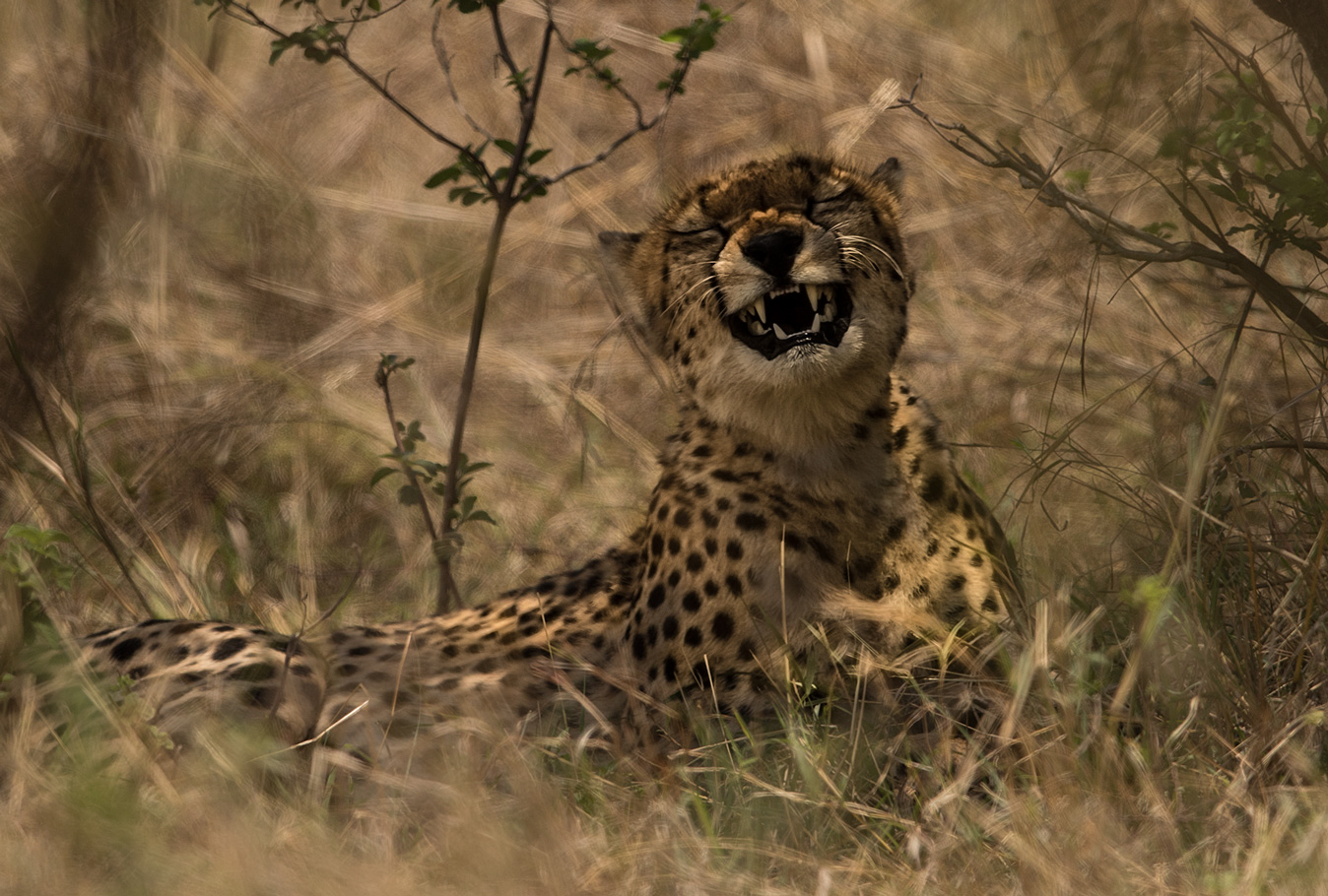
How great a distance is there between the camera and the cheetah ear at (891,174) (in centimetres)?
346

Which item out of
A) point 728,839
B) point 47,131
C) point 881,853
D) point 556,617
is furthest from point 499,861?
point 47,131

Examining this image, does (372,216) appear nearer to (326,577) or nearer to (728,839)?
(326,577)

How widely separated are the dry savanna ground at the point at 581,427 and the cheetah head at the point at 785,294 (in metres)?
0.26

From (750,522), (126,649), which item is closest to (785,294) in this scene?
(750,522)

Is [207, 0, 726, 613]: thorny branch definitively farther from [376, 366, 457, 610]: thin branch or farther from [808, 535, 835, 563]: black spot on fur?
[808, 535, 835, 563]: black spot on fur

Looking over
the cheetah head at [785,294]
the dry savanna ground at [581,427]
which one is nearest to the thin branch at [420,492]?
the dry savanna ground at [581,427]

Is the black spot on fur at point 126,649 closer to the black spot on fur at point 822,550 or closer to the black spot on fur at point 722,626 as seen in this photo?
the black spot on fur at point 722,626

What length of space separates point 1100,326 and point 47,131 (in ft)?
10.7

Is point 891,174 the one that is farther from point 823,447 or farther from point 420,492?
point 420,492

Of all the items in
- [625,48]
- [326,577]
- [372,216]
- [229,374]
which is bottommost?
[326,577]

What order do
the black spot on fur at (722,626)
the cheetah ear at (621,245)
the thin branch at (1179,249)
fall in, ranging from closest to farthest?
the thin branch at (1179,249) → the black spot on fur at (722,626) → the cheetah ear at (621,245)

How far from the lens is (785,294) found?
10.2ft

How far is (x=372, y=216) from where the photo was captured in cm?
600

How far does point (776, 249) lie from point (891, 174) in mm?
633
